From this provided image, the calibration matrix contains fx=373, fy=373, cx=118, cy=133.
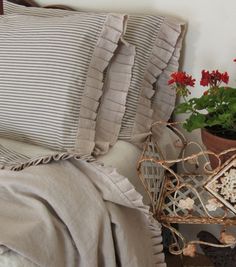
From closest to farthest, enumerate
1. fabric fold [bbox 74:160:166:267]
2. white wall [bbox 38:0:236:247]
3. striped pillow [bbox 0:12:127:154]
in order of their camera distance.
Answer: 1. fabric fold [bbox 74:160:166:267]
2. striped pillow [bbox 0:12:127:154]
3. white wall [bbox 38:0:236:247]

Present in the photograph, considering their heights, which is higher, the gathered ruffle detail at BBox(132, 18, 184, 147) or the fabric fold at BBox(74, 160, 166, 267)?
the gathered ruffle detail at BBox(132, 18, 184, 147)

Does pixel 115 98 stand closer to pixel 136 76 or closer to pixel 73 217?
pixel 136 76

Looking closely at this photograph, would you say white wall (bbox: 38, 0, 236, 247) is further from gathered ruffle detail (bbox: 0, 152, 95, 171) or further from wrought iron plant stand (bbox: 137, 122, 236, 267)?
gathered ruffle detail (bbox: 0, 152, 95, 171)

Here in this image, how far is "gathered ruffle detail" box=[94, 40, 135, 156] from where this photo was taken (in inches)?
40.5

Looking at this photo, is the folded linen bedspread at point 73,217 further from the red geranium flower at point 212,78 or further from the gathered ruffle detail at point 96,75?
the red geranium flower at point 212,78

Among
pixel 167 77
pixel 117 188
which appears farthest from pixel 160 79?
pixel 117 188

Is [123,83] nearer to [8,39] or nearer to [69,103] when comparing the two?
[69,103]

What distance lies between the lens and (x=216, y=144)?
2.84 ft

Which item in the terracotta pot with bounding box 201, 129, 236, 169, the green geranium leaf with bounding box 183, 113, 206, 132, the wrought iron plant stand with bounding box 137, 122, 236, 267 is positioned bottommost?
the wrought iron plant stand with bounding box 137, 122, 236, 267

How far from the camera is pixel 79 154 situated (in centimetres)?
86

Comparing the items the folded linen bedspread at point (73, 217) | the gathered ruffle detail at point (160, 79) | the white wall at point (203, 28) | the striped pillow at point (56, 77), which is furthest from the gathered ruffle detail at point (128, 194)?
the white wall at point (203, 28)

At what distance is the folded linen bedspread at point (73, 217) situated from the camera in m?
0.69

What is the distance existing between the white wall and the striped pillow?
210 millimetres

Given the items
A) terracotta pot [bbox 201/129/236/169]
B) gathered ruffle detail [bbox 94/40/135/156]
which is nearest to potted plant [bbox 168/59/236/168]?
terracotta pot [bbox 201/129/236/169]
